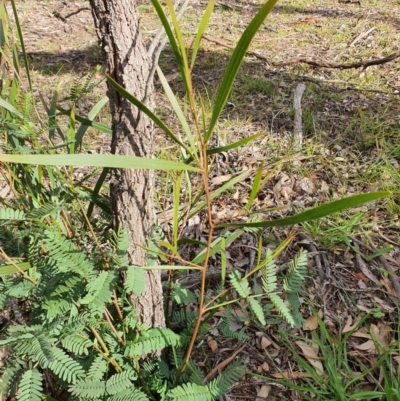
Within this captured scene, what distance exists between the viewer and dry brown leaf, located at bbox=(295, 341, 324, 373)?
1.35 metres

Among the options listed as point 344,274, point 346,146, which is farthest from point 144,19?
point 344,274

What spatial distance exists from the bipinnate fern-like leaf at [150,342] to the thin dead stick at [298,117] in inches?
58.2

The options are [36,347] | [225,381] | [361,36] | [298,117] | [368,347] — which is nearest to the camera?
[36,347]

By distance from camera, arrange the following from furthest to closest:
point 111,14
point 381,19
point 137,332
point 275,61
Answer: point 381,19 → point 275,61 → point 137,332 → point 111,14

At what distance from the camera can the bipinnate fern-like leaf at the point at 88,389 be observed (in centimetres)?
93

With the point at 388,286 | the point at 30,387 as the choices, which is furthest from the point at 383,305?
the point at 30,387

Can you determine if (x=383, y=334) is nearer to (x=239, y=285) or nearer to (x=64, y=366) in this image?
(x=239, y=285)

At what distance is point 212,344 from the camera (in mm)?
1420

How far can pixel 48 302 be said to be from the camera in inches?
36.0

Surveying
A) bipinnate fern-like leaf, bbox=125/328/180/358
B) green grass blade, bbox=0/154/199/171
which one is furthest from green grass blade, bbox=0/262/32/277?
green grass blade, bbox=0/154/199/171

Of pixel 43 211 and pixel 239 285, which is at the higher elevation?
pixel 43 211

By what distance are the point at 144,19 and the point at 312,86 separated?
1.94m

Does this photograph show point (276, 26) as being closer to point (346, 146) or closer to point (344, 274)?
point (346, 146)

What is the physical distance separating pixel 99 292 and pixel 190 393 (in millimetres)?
338
